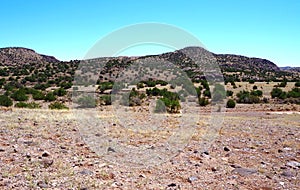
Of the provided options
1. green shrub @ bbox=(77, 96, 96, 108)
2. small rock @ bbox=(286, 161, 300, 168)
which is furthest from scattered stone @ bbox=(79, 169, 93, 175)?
green shrub @ bbox=(77, 96, 96, 108)

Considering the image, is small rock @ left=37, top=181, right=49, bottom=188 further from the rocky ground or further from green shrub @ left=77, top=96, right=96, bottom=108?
green shrub @ left=77, top=96, right=96, bottom=108

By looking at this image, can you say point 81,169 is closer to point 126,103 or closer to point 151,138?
point 151,138

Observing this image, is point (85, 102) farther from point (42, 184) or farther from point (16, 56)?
point (16, 56)

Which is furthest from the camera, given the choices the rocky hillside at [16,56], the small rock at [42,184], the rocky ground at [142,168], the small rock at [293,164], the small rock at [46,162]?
the rocky hillside at [16,56]

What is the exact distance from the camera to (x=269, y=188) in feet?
23.5

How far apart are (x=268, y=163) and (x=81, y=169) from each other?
5.04 metres

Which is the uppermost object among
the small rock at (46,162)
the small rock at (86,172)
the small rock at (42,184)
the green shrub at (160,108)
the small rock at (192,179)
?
the green shrub at (160,108)

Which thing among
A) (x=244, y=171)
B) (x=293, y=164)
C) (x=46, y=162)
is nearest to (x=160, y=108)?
(x=293, y=164)

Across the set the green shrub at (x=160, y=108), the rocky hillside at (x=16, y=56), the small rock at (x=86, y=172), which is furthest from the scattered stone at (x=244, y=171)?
the rocky hillside at (x=16, y=56)

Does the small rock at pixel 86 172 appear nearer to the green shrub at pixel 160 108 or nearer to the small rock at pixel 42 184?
the small rock at pixel 42 184

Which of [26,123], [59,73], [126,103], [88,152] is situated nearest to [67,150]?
[88,152]

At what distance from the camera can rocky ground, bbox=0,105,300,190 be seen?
6793 mm

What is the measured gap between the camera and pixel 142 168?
8125mm

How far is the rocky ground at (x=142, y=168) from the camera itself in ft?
22.3
